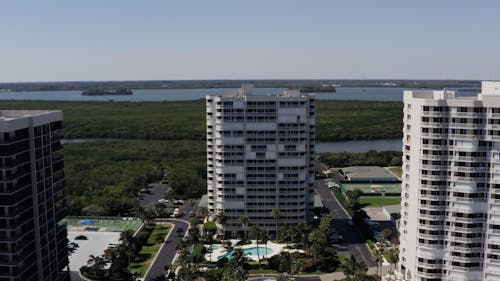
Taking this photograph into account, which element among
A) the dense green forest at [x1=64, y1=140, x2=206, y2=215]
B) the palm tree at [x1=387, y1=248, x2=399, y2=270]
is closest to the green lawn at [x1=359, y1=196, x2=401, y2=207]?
the palm tree at [x1=387, y1=248, x2=399, y2=270]

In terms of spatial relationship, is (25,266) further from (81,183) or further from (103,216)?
(81,183)

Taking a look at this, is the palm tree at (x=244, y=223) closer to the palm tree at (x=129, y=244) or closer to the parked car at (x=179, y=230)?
the parked car at (x=179, y=230)

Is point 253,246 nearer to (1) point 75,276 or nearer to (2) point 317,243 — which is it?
(2) point 317,243

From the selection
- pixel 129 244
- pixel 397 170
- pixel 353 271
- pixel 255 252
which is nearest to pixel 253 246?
pixel 255 252

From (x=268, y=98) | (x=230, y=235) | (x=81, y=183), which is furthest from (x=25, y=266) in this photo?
(x=81, y=183)

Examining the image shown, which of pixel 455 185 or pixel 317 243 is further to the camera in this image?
pixel 317 243

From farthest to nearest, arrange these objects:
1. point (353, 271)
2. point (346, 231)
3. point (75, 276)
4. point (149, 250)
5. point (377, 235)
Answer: point (346, 231)
point (377, 235)
point (149, 250)
point (75, 276)
point (353, 271)
